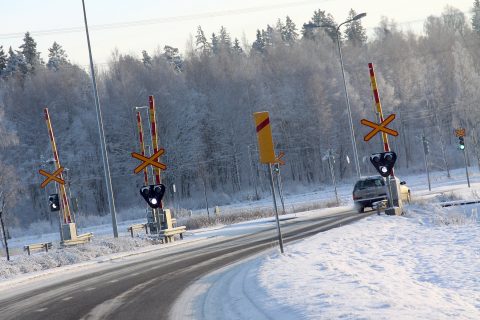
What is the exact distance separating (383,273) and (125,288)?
5.23 meters

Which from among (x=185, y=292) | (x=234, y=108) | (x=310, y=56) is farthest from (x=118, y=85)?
(x=185, y=292)

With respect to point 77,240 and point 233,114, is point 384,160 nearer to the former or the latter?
point 77,240

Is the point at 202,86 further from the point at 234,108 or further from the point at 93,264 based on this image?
the point at 93,264

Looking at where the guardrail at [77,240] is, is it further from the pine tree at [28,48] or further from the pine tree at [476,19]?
the pine tree at [476,19]

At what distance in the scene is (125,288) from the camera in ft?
47.0

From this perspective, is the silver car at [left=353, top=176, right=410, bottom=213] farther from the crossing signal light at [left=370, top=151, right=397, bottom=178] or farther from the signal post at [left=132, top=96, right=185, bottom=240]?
the crossing signal light at [left=370, top=151, right=397, bottom=178]

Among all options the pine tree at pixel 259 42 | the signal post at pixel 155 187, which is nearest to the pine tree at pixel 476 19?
the pine tree at pixel 259 42

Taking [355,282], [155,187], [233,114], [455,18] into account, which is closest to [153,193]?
[155,187]

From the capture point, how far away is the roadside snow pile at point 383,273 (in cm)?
869

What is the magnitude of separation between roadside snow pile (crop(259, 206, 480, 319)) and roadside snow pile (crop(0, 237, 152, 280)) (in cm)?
800

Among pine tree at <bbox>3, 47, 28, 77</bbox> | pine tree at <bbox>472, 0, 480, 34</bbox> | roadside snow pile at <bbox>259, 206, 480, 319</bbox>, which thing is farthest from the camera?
pine tree at <bbox>472, 0, 480, 34</bbox>

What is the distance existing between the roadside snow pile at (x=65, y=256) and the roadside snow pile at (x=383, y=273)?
315 inches

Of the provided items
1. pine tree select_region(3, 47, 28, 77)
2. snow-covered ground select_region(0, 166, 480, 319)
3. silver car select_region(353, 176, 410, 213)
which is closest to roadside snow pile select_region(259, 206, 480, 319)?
snow-covered ground select_region(0, 166, 480, 319)

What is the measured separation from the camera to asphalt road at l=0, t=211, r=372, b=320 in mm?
11461
